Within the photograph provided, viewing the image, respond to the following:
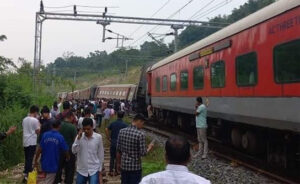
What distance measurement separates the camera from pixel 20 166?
11.8 m

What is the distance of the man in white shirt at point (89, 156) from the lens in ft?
19.6

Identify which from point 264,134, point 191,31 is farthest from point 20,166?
point 191,31

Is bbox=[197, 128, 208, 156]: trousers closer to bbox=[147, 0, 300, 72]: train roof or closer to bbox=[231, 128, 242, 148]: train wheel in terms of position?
bbox=[231, 128, 242, 148]: train wheel

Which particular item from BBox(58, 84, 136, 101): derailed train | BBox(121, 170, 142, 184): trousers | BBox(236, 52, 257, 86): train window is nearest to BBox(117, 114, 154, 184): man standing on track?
BBox(121, 170, 142, 184): trousers

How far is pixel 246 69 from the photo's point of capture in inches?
398

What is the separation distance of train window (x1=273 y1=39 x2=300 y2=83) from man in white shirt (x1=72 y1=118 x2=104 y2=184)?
392 centimetres

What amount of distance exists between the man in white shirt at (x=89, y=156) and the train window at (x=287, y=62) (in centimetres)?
392

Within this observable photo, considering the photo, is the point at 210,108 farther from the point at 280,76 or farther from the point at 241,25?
the point at 280,76

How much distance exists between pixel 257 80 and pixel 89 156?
485 centimetres

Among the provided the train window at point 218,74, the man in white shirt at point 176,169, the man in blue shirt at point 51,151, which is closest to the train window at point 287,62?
the train window at point 218,74

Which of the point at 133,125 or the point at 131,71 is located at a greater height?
the point at 131,71

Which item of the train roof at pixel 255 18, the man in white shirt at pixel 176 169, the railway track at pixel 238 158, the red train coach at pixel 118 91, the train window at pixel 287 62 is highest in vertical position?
the train roof at pixel 255 18

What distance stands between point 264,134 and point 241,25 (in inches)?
106

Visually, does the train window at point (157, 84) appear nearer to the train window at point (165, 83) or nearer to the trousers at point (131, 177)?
the train window at point (165, 83)
